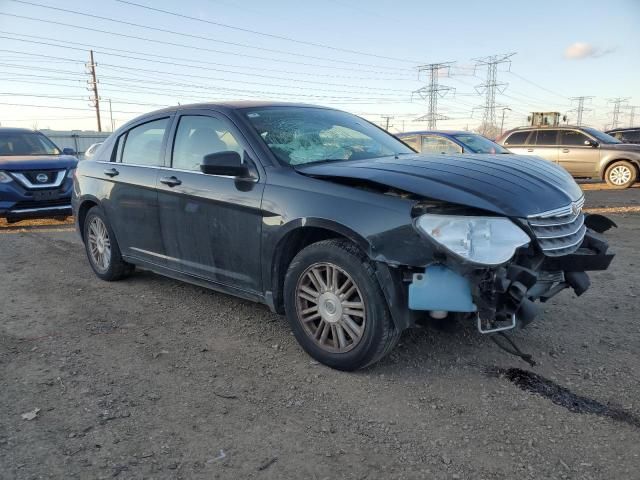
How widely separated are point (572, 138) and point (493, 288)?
1350 centimetres

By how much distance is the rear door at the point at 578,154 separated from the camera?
14.0 metres

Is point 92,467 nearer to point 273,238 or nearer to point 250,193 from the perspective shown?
point 273,238

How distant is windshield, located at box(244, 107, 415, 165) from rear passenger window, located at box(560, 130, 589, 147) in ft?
38.3

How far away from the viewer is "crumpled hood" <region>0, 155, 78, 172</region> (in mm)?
8672

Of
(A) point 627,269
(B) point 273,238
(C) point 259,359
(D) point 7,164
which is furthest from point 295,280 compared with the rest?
(D) point 7,164

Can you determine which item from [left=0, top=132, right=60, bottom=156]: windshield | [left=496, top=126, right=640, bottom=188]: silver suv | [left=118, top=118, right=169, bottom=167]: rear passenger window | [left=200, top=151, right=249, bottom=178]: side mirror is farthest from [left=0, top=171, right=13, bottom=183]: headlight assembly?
[left=496, top=126, right=640, bottom=188]: silver suv

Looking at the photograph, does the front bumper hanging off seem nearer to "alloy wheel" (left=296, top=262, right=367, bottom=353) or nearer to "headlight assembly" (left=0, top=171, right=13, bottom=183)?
"alloy wheel" (left=296, top=262, right=367, bottom=353)

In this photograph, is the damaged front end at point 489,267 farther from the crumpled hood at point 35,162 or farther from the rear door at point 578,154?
the rear door at point 578,154

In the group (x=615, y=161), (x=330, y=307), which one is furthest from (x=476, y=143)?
(x=330, y=307)

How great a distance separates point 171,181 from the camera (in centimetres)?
419

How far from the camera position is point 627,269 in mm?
5469

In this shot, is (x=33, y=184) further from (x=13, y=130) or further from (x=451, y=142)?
(x=451, y=142)

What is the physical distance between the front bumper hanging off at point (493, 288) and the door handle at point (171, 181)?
2.19 metres

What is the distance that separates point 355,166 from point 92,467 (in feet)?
7.42
